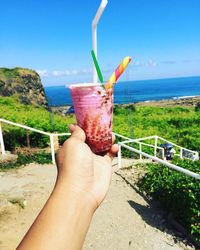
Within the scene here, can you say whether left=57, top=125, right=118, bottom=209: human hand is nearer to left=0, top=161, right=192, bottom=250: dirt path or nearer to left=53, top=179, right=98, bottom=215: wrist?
left=53, top=179, right=98, bottom=215: wrist

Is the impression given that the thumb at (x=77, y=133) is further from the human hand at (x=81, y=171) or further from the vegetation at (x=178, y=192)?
the vegetation at (x=178, y=192)

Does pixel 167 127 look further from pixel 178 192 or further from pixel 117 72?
pixel 117 72

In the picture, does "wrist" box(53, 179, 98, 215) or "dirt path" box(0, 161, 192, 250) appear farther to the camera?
"dirt path" box(0, 161, 192, 250)

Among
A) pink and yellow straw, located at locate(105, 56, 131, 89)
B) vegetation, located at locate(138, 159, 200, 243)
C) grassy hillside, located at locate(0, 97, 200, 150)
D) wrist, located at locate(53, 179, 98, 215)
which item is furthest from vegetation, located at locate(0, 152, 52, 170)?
wrist, located at locate(53, 179, 98, 215)

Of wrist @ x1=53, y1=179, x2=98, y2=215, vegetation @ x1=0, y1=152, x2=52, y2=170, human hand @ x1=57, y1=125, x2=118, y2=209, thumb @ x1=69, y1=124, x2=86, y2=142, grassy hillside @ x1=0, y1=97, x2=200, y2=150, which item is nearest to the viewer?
wrist @ x1=53, y1=179, x2=98, y2=215

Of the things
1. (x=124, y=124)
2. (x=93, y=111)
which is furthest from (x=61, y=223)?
(x=124, y=124)

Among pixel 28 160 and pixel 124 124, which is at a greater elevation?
pixel 28 160

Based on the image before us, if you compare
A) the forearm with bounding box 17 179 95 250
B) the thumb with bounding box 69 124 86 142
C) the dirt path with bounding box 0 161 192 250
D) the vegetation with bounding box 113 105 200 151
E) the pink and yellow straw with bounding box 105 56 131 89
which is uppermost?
the pink and yellow straw with bounding box 105 56 131 89
